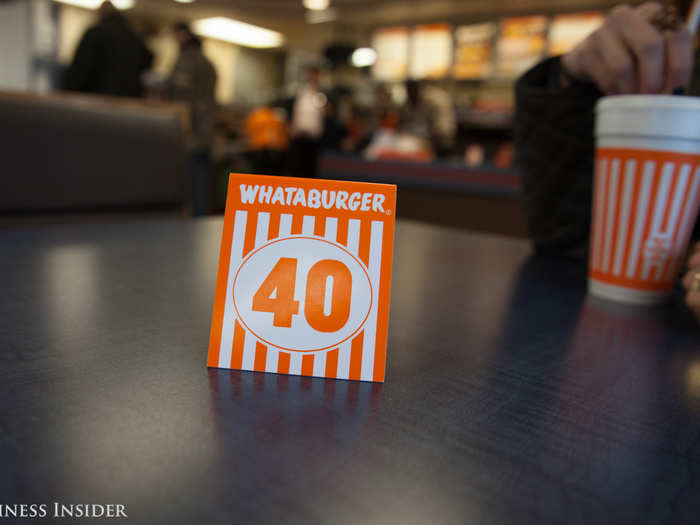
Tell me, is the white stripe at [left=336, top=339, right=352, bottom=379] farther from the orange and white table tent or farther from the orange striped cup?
the orange striped cup

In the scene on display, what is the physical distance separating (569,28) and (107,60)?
15.0 feet

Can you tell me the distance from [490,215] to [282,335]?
2096 millimetres

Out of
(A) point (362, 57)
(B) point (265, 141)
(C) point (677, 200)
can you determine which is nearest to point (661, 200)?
(C) point (677, 200)

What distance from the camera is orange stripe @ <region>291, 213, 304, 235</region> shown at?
0.38m

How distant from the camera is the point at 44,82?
305 inches

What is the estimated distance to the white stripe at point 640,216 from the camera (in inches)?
22.7

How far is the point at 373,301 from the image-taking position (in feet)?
1.22

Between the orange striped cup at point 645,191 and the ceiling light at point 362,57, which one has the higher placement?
the ceiling light at point 362,57

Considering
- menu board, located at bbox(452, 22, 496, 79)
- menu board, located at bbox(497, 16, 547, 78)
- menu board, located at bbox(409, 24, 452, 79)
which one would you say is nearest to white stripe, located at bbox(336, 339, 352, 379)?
menu board, located at bbox(497, 16, 547, 78)

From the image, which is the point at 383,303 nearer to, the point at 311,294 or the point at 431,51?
the point at 311,294

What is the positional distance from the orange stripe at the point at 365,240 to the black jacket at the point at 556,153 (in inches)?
21.3

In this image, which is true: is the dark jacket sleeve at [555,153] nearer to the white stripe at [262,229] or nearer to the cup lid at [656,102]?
the cup lid at [656,102]

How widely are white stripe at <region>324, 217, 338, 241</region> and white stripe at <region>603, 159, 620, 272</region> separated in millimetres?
387

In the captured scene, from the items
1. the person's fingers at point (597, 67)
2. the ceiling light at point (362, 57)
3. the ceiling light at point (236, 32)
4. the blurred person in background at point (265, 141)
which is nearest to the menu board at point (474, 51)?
the ceiling light at point (362, 57)
